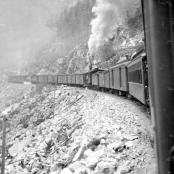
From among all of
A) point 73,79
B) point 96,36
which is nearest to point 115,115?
point 73,79

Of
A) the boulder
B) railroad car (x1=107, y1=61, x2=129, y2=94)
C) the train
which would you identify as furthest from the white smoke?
the boulder

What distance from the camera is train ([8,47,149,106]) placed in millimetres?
8172

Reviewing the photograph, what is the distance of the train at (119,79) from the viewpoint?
8.17 m

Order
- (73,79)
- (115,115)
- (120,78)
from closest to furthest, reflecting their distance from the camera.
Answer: (115,115)
(120,78)
(73,79)

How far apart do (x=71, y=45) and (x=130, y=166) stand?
2512 inches

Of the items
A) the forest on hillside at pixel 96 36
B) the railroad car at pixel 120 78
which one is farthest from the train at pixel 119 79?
the forest on hillside at pixel 96 36

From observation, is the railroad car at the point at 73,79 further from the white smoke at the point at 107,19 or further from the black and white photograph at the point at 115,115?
the white smoke at the point at 107,19

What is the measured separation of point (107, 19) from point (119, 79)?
101 ft

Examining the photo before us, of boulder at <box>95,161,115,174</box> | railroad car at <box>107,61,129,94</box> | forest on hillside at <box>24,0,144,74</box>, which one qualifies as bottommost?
boulder at <box>95,161,115,174</box>

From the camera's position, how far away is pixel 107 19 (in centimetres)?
4275

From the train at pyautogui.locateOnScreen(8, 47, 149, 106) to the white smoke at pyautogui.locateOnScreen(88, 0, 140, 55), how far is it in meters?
11.1

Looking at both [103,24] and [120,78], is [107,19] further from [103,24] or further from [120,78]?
[120,78]

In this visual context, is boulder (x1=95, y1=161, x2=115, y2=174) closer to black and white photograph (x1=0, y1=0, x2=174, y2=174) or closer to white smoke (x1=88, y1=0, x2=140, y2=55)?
black and white photograph (x1=0, y1=0, x2=174, y2=174)

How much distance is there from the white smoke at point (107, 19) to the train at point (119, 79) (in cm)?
1107
